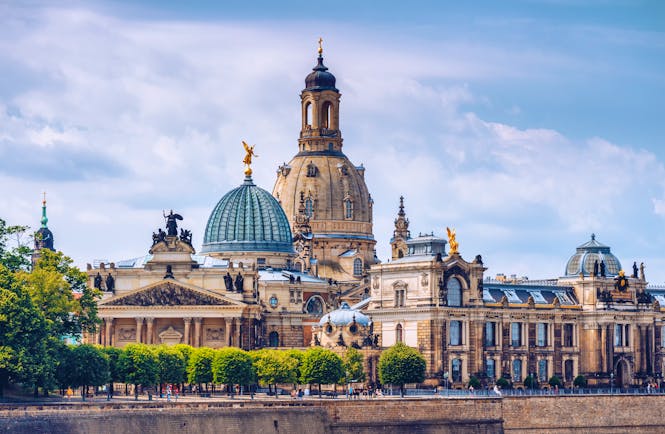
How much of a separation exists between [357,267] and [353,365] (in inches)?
1802

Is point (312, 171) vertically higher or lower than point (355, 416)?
higher

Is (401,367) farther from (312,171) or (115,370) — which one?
(312,171)

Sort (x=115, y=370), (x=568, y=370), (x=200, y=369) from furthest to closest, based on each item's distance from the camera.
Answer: (x=568, y=370), (x=200, y=369), (x=115, y=370)

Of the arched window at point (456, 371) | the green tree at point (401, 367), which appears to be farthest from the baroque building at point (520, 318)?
the green tree at point (401, 367)

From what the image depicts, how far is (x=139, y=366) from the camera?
132750 millimetres

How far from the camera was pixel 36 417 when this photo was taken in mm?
109375

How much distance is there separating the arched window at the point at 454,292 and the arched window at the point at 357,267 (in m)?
38.3

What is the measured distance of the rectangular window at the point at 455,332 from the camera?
157 meters

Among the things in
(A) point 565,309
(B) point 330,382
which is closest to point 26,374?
(B) point 330,382

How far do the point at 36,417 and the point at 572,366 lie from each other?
70.2m

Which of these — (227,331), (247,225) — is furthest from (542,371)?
(247,225)

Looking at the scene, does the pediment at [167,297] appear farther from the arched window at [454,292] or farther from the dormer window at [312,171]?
the dormer window at [312,171]

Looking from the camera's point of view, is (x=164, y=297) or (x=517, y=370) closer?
(x=164, y=297)

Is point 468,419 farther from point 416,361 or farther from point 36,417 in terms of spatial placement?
point 36,417
